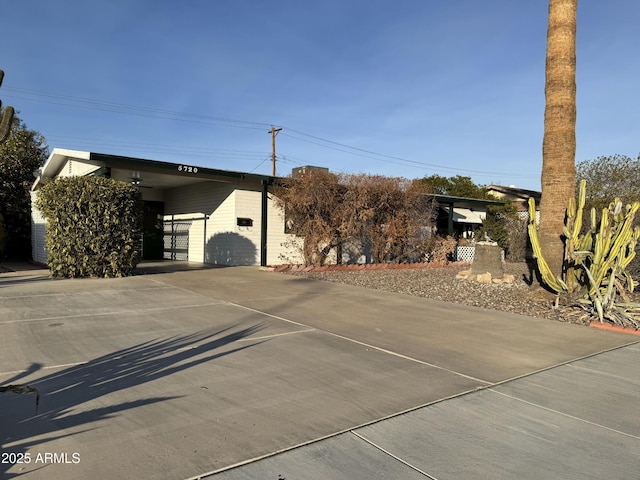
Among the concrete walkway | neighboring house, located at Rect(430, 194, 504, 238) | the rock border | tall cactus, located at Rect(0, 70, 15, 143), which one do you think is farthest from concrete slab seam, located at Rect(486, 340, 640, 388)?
neighboring house, located at Rect(430, 194, 504, 238)

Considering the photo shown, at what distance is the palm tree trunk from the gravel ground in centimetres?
120

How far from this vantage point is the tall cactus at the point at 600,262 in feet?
28.0

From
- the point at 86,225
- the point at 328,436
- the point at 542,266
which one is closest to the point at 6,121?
the point at 86,225

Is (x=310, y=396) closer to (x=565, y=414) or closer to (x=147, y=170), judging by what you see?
(x=565, y=414)

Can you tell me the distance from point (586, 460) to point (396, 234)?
14.4 meters

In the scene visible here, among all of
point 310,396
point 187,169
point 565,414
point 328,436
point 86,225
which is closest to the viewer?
point 328,436

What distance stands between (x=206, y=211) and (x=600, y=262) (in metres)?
14.4

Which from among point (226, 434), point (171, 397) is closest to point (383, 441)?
point (226, 434)

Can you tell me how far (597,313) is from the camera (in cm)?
841

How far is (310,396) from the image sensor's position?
435 centimetres

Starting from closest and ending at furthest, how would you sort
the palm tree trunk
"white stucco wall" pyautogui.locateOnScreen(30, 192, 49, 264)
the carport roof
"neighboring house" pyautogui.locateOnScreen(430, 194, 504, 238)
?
the palm tree trunk < the carport roof < "white stucco wall" pyautogui.locateOnScreen(30, 192, 49, 264) < "neighboring house" pyautogui.locateOnScreen(430, 194, 504, 238)

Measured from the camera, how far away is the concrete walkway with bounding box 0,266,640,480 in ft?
10.4

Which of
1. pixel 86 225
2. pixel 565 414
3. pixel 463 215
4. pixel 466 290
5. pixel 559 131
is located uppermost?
pixel 559 131

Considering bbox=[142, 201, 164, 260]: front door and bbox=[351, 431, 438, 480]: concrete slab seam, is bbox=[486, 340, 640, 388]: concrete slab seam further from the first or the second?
bbox=[142, 201, 164, 260]: front door
